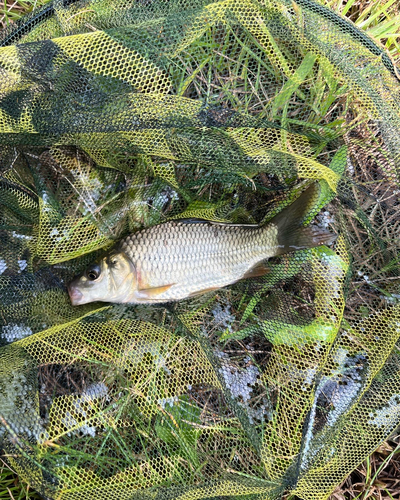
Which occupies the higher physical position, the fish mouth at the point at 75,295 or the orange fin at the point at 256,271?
the orange fin at the point at 256,271

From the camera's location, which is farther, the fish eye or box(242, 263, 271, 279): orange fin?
box(242, 263, 271, 279): orange fin

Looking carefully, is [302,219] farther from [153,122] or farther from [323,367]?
[153,122]

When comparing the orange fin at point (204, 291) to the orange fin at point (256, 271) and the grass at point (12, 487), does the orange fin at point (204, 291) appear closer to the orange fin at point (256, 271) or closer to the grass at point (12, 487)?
the orange fin at point (256, 271)

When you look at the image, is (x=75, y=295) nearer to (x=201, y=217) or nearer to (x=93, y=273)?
(x=93, y=273)

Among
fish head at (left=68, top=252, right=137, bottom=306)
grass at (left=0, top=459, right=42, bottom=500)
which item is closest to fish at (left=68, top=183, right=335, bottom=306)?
fish head at (left=68, top=252, right=137, bottom=306)

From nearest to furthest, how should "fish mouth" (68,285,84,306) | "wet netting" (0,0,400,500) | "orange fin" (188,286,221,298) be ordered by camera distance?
1. "wet netting" (0,0,400,500)
2. "fish mouth" (68,285,84,306)
3. "orange fin" (188,286,221,298)

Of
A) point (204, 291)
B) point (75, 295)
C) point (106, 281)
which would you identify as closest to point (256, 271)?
point (204, 291)

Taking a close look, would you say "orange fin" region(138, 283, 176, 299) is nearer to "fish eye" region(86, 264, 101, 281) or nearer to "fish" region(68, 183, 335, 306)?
"fish" region(68, 183, 335, 306)

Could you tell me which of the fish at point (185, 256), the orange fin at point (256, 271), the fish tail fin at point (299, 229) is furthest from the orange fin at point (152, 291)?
the fish tail fin at point (299, 229)
